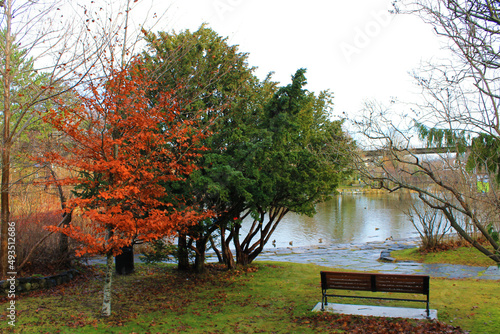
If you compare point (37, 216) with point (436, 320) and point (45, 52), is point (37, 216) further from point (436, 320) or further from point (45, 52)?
point (436, 320)

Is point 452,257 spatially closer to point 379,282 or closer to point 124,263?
point 379,282

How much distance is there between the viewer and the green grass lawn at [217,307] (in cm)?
601

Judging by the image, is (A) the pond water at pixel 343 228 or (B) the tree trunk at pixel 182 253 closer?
(B) the tree trunk at pixel 182 253

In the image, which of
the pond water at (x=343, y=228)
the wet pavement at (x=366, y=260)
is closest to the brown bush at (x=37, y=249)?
the wet pavement at (x=366, y=260)

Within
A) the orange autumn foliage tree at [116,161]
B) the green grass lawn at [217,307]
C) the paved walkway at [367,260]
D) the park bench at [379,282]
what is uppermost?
the orange autumn foliage tree at [116,161]

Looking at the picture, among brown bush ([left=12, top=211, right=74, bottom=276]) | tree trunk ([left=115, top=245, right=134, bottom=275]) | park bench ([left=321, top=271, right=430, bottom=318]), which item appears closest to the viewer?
park bench ([left=321, top=271, right=430, bottom=318])

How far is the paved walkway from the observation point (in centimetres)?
1186

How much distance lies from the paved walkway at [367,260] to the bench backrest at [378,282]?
5.88 m

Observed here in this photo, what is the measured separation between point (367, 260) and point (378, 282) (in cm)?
855

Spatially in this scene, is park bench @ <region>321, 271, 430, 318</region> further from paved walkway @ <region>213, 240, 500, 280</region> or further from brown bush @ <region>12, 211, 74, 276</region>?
brown bush @ <region>12, 211, 74, 276</region>

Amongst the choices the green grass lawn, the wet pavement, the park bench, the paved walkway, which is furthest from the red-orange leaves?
the paved walkway

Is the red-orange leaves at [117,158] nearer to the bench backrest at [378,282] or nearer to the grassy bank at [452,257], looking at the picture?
the bench backrest at [378,282]

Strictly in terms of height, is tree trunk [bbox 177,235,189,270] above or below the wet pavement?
above

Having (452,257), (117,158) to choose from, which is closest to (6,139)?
(117,158)
